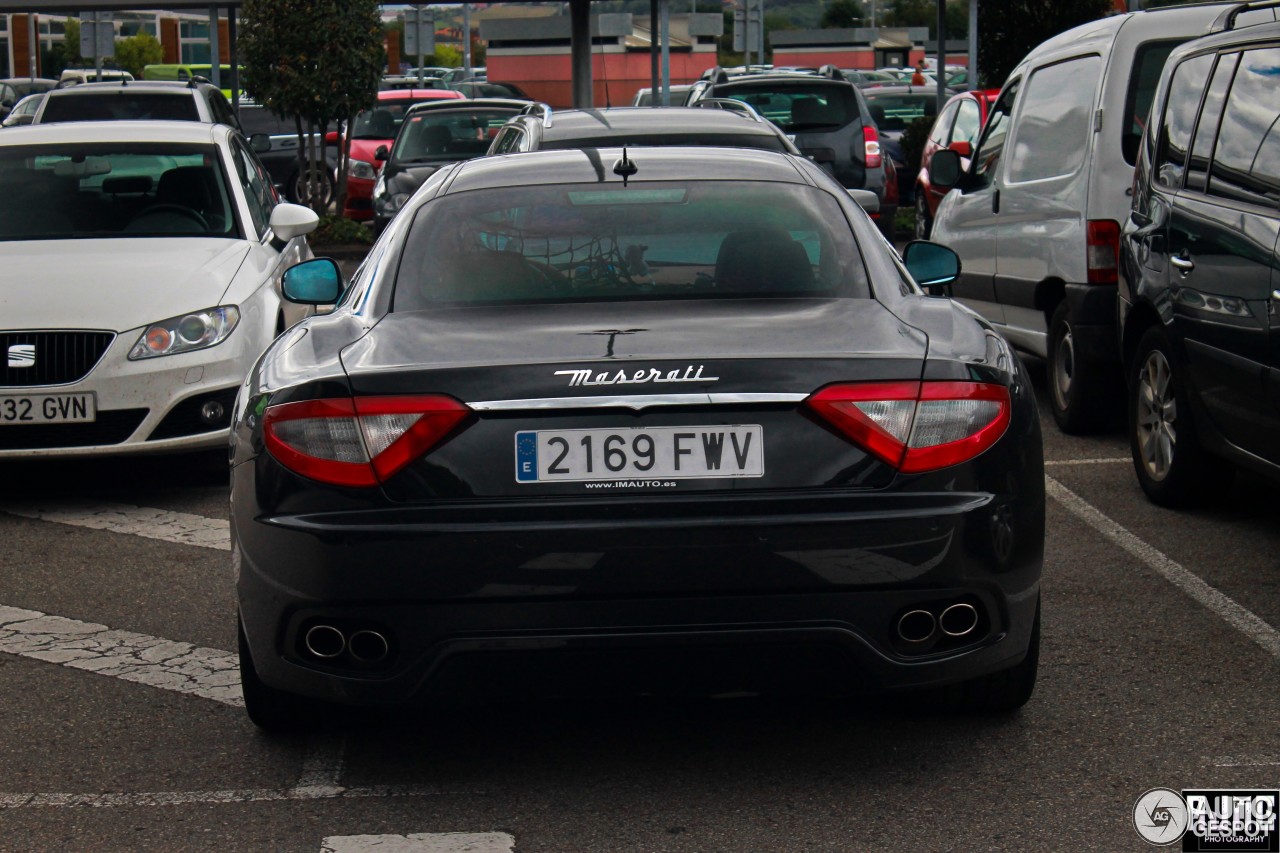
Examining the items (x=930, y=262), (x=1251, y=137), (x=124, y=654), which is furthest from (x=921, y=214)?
(x=124, y=654)

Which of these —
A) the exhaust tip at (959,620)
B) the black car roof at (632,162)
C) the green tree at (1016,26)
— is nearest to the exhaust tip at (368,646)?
the exhaust tip at (959,620)

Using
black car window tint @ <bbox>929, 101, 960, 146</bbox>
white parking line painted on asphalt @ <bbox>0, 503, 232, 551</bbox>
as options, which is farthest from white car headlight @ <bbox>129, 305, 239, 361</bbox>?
black car window tint @ <bbox>929, 101, 960, 146</bbox>

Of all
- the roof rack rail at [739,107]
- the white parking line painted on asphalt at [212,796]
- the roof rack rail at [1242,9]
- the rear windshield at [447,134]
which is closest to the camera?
the white parking line painted on asphalt at [212,796]

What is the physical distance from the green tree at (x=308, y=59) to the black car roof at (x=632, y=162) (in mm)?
15344

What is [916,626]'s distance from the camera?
3803 mm

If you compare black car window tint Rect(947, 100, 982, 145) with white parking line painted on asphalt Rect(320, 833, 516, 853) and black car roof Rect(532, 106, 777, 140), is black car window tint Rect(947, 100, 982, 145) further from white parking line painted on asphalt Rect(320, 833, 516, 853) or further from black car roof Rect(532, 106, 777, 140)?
white parking line painted on asphalt Rect(320, 833, 516, 853)

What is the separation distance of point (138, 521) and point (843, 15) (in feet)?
390

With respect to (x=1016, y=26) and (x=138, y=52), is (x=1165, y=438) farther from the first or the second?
(x=138, y=52)

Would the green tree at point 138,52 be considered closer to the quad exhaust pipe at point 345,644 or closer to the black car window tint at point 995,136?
the black car window tint at point 995,136

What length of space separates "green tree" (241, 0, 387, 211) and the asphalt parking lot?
1476 cm

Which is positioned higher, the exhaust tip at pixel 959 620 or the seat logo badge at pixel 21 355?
the seat logo badge at pixel 21 355

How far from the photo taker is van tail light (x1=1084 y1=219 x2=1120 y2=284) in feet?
26.9

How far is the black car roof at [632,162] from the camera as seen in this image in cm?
482

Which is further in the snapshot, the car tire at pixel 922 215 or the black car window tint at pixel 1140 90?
the car tire at pixel 922 215
